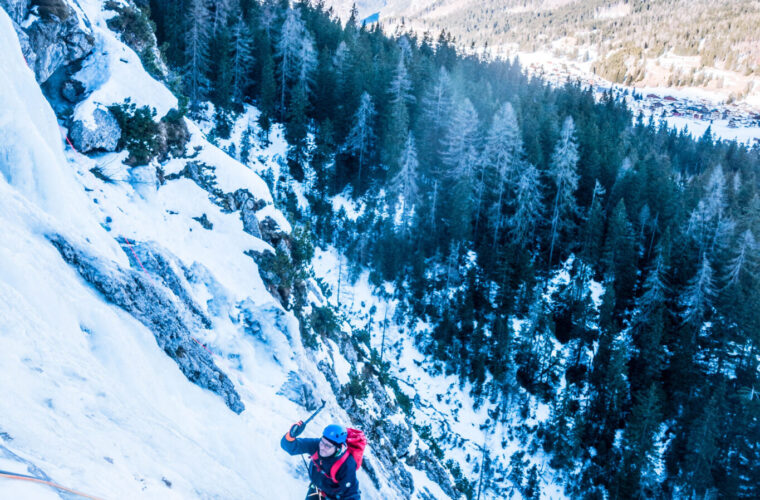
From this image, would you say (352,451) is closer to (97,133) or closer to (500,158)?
(97,133)

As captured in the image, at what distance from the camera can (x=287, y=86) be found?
168 feet

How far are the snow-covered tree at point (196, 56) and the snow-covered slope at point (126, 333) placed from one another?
25.4m

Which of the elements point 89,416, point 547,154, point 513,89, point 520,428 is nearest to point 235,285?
point 89,416

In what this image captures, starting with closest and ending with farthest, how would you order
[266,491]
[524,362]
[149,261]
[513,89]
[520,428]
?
[266,491] < [149,261] < [520,428] < [524,362] < [513,89]

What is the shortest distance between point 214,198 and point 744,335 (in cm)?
3997

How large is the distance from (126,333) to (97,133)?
316 inches

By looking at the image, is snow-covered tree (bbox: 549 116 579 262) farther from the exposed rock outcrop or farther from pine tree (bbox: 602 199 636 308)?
the exposed rock outcrop

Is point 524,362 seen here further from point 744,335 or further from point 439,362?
point 744,335

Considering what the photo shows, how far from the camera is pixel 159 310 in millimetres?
10492

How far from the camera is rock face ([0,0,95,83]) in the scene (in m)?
13.1

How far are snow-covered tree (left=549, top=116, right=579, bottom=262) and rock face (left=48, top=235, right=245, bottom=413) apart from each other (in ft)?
123

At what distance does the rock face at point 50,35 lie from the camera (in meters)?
13.1

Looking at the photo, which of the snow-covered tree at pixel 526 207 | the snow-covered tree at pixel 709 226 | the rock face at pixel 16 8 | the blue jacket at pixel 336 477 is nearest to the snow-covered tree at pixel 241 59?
the snow-covered tree at pixel 526 207

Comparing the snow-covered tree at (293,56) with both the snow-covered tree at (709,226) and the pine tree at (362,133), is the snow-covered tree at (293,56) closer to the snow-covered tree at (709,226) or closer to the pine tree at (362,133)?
the pine tree at (362,133)
